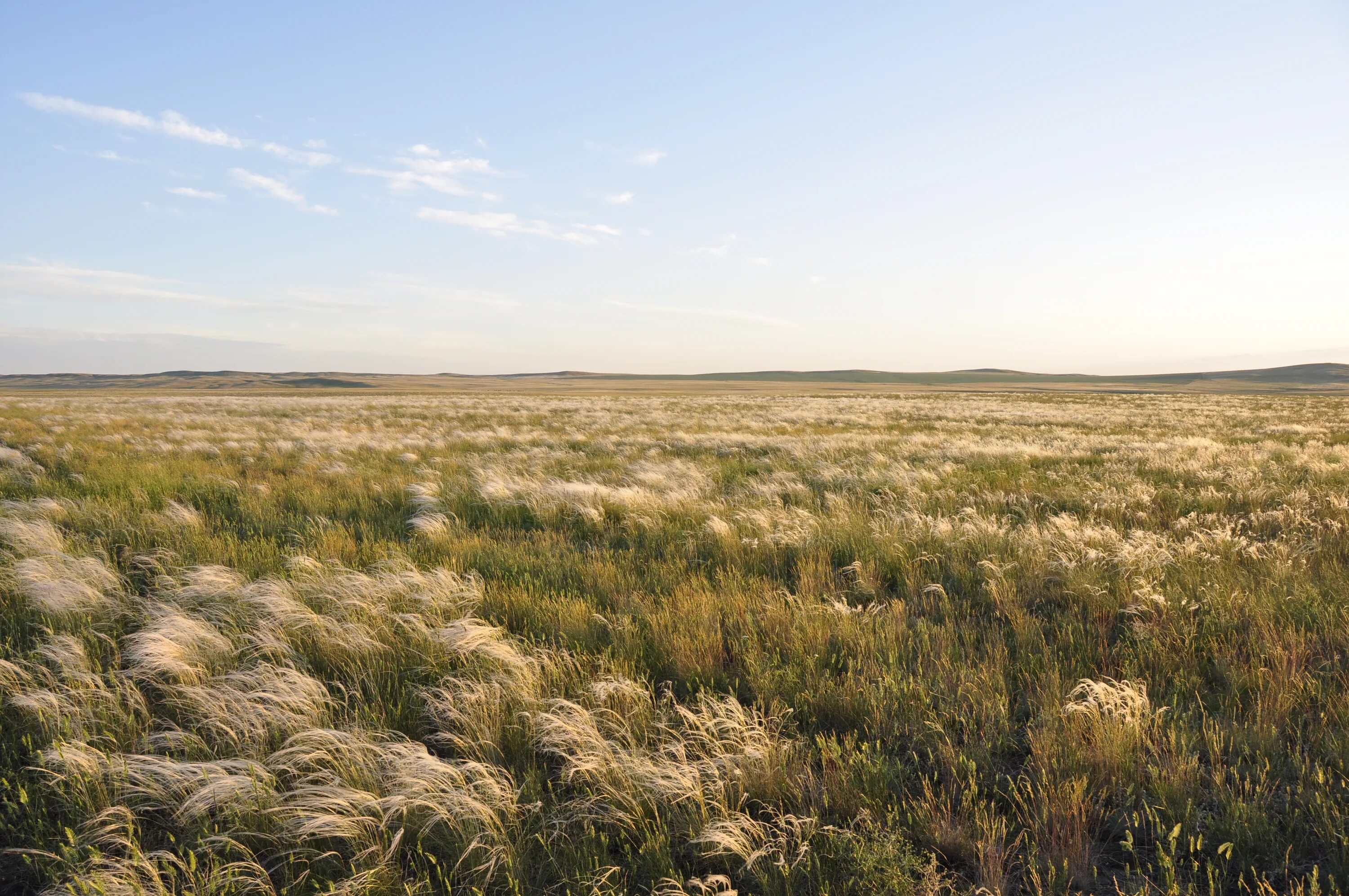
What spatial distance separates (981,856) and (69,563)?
24.1 feet

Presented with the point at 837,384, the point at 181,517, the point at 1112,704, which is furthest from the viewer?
the point at 837,384

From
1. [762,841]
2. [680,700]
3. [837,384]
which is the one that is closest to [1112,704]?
[762,841]

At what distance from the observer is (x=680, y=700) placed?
345cm

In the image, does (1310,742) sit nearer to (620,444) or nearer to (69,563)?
(69,563)

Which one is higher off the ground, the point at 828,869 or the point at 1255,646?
the point at 1255,646

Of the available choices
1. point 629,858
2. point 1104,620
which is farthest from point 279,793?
point 1104,620

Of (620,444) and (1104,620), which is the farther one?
(620,444)

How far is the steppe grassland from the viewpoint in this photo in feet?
7.38

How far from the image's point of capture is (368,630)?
159 inches

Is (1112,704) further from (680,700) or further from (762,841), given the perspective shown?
(680,700)

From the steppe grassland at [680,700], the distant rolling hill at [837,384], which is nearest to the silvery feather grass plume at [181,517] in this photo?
the steppe grassland at [680,700]

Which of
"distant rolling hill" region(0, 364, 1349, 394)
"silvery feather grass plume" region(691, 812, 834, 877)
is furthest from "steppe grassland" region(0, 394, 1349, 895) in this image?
"distant rolling hill" region(0, 364, 1349, 394)

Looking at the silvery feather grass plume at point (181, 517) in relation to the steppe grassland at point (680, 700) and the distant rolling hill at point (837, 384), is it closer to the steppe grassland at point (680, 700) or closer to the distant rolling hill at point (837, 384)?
the steppe grassland at point (680, 700)

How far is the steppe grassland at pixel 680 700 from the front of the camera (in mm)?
2248
